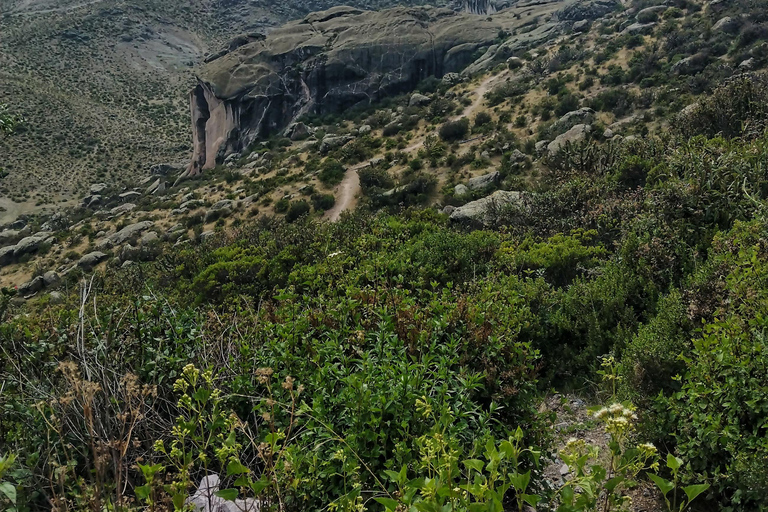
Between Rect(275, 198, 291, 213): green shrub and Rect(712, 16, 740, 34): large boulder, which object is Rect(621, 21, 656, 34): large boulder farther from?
Rect(275, 198, 291, 213): green shrub

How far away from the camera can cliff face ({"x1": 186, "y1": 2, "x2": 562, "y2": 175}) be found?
50125 millimetres

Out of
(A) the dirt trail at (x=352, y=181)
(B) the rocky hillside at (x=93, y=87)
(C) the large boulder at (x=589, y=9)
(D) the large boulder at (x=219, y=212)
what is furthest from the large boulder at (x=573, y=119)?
(B) the rocky hillside at (x=93, y=87)

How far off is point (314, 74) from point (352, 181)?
2918 centimetres

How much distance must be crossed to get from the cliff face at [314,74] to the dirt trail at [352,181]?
48.4ft

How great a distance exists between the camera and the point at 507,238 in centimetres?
868

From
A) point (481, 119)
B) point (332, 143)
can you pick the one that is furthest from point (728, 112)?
point (332, 143)

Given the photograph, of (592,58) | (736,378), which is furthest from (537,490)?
(592,58)

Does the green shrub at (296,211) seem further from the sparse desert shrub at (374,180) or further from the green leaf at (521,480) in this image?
the green leaf at (521,480)

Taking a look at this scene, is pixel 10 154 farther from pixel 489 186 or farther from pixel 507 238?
pixel 507 238

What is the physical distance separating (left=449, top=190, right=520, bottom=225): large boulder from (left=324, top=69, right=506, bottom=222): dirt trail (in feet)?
24.6

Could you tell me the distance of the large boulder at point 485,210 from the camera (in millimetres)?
12381

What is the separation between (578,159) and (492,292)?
12.2 meters

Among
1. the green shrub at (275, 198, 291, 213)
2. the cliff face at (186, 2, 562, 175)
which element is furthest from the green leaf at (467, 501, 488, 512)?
the cliff face at (186, 2, 562, 175)

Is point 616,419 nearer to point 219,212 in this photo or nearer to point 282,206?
point 282,206
